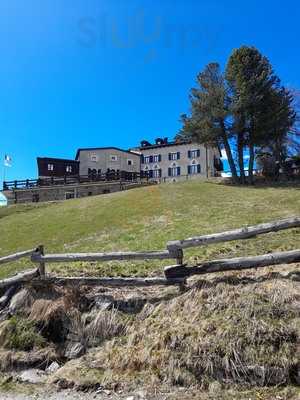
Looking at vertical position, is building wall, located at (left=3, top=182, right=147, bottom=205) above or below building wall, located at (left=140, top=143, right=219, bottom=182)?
below

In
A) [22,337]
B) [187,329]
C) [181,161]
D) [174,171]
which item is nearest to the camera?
[187,329]

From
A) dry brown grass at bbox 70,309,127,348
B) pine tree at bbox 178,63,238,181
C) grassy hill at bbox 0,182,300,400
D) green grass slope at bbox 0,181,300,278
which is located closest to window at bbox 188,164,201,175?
pine tree at bbox 178,63,238,181

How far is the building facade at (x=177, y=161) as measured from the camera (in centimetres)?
6556

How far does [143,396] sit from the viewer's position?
224 inches

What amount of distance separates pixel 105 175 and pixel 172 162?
19846 millimetres

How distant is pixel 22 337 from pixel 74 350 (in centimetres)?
113

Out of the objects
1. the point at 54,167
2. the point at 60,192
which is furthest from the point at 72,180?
the point at 54,167

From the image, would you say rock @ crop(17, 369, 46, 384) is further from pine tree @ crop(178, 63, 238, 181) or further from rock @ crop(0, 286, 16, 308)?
pine tree @ crop(178, 63, 238, 181)

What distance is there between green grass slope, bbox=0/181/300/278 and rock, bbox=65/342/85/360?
2523 millimetres

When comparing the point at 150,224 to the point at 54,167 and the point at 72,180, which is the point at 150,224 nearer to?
the point at 72,180

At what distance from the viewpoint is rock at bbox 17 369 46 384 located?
6.59 meters

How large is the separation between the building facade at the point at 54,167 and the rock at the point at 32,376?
5979 centimetres

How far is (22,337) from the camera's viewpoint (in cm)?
759

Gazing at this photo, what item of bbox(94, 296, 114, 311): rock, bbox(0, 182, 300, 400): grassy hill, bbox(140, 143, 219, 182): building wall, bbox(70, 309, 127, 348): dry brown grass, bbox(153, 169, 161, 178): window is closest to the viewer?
bbox(0, 182, 300, 400): grassy hill
